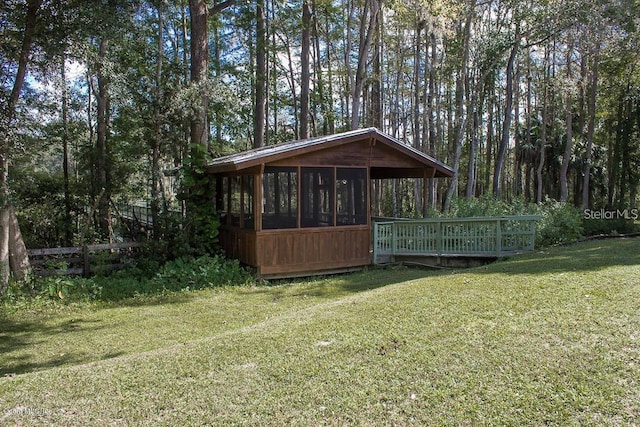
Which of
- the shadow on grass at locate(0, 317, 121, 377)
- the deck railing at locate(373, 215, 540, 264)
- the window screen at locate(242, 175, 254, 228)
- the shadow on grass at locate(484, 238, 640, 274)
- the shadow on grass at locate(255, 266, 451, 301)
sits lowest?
the shadow on grass at locate(0, 317, 121, 377)

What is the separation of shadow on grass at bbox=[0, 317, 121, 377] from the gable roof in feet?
12.9

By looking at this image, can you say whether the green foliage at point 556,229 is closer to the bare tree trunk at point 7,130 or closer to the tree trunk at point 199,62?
the tree trunk at point 199,62

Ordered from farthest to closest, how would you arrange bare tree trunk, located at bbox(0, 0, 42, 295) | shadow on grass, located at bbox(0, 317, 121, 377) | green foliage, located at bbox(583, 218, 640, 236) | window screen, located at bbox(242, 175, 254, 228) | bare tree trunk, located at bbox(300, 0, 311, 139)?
green foliage, located at bbox(583, 218, 640, 236), bare tree trunk, located at bbox(300, 0, 311, 139), window screen, located at bbox(242, 175, 254, 228), bare tree trunk, located at bbox(0, 0, 42, 295), shadow on grass, located at bbox(0, 317, 121, 377)

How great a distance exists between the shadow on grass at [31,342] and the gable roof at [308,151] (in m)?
3.93

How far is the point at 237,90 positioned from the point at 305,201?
10.5 m

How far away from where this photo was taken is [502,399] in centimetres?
328

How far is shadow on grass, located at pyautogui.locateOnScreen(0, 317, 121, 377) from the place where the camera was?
5.44 metres

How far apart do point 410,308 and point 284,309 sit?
2.59 m

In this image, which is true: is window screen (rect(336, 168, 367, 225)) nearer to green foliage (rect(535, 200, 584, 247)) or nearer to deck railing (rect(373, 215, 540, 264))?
deck railing (rect(373, 215, 540, 264))

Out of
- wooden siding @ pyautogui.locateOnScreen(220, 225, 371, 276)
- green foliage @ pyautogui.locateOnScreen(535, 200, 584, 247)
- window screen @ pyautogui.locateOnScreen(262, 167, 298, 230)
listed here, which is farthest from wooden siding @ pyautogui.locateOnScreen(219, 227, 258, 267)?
green foliage @ pyautogui.locateOnScreen(535, 200, 584, 247)

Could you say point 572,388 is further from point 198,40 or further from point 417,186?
point 417,186

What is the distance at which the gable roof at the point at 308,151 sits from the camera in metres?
9.26

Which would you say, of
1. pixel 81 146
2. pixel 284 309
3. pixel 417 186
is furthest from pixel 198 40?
pixel 417 186

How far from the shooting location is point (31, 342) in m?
6.31
